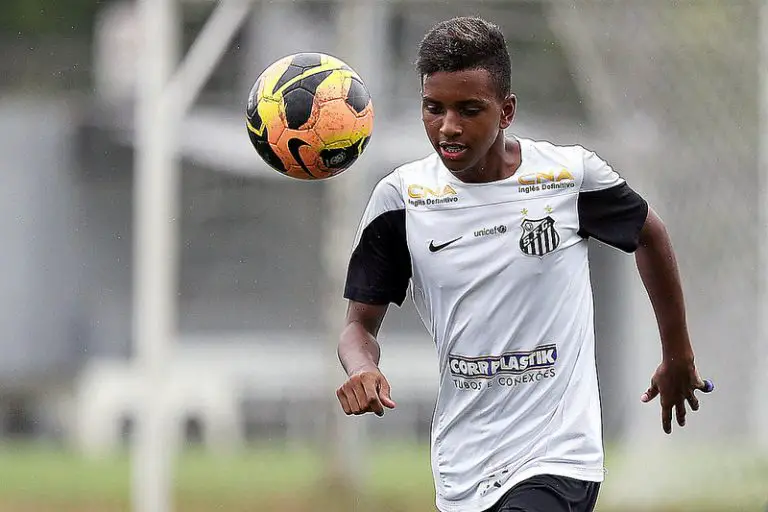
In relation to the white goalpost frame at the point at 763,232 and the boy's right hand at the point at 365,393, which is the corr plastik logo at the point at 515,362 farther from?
the white goalpost frame at the point at 763,232

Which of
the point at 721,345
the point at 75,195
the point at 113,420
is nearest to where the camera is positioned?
the point at 721,345

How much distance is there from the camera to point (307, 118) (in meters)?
5.44

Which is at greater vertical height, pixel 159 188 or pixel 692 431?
pixel 159 188

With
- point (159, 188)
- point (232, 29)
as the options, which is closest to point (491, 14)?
point (232, 29)

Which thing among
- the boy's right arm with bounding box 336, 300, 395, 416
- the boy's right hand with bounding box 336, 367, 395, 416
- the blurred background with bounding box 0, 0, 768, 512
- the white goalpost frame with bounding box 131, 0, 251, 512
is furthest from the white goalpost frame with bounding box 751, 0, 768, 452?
the boy's right hand with bounding box 336, 367, 395, 416

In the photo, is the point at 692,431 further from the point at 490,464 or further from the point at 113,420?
the point at 113,420

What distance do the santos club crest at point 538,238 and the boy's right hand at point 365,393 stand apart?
722 millimetres

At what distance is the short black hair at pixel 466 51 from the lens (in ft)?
16.3

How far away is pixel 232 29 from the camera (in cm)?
1152

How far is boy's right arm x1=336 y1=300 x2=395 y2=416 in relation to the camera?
15.3 ft

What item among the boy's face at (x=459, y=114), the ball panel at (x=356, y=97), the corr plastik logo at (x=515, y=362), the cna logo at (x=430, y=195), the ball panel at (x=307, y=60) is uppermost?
the ball panel at (x=307, y=60)

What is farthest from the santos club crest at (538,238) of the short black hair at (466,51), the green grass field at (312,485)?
the green grass field at (312,485)

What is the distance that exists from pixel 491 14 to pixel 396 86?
149 inches

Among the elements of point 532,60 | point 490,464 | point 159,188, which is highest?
point 532,60
